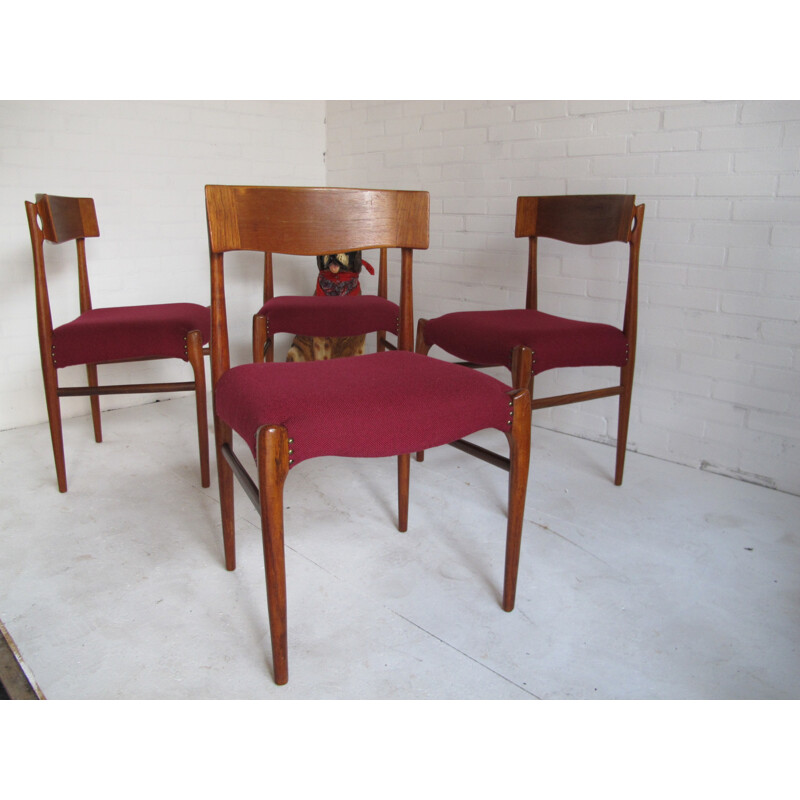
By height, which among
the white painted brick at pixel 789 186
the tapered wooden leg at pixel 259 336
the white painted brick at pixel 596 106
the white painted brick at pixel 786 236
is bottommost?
the tapered wooden leg at pixel 259 336

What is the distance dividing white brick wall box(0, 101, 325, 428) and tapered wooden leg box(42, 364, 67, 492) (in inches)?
30.2

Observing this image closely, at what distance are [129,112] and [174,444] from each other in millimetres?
1341

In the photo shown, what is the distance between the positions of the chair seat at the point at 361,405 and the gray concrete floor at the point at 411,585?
415 mm

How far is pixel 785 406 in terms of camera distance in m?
2.03

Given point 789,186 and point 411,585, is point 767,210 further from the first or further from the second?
point 411,585

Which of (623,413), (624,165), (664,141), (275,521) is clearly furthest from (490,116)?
(275,521)

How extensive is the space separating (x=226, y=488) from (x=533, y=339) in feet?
2.80

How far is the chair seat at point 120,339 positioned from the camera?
186 centimetres

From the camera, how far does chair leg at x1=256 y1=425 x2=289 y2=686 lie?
1068mm

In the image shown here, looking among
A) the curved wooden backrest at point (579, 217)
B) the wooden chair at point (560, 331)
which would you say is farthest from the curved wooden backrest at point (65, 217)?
the curved wooden backrest at point (579, 217)

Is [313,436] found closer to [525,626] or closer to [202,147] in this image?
[525,626]

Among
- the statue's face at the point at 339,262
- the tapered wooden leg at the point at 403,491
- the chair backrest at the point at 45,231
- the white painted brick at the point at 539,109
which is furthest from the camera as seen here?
the statue's face at the point at 339,262

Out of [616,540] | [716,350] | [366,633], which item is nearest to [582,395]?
[616,540]

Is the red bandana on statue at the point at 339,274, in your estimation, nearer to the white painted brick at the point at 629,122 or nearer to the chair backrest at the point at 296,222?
the white painted brick at the point at 629,122
